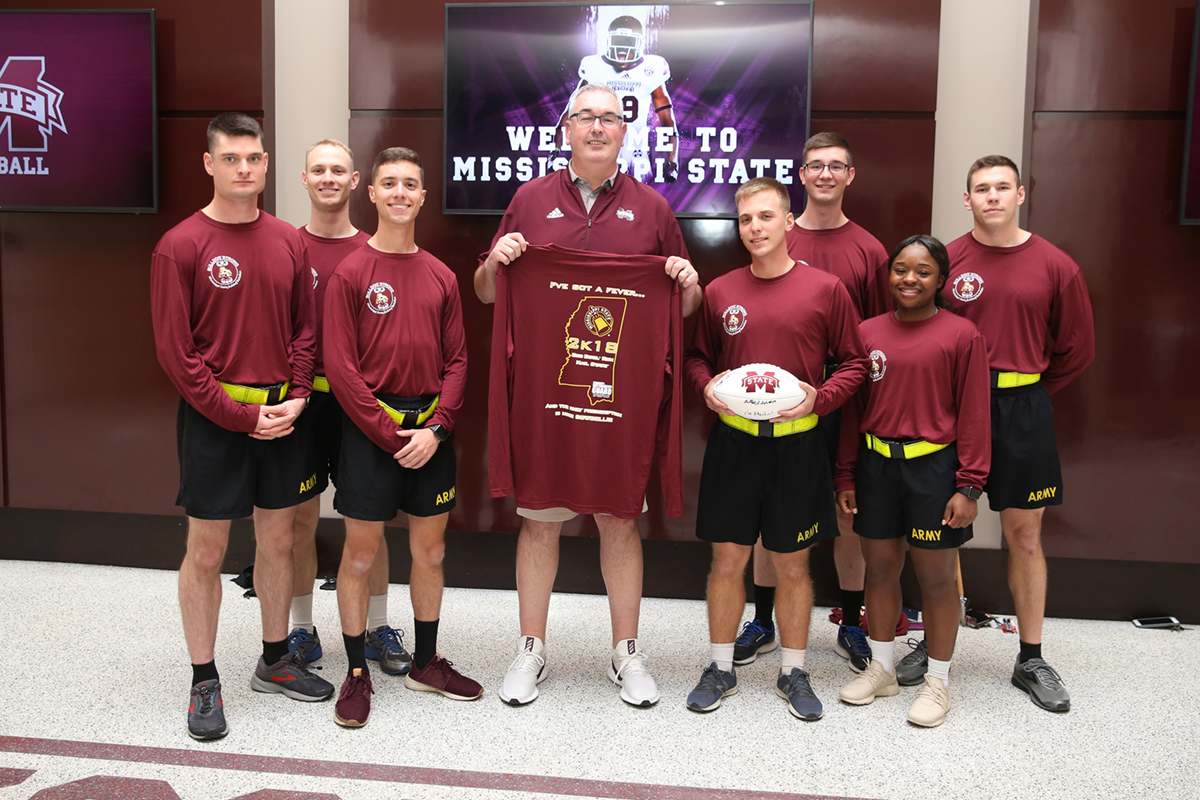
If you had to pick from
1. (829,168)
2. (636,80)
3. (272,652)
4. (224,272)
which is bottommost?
(272,652)

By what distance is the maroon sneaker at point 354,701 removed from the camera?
254 cm

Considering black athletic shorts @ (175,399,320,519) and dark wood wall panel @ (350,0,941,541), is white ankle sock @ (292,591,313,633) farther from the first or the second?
dark wood wall panel @ (350,0,941,541)

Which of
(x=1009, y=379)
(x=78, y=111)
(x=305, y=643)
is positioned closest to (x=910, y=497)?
(x=1009, y=379)

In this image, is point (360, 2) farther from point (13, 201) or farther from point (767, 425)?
point (767, 425)

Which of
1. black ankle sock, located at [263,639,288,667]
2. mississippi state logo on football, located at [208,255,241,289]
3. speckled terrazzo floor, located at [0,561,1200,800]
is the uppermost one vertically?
mississippi state logo on football, located at [208,255,241,289]

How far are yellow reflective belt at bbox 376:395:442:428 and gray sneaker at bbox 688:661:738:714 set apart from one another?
125 centimetres

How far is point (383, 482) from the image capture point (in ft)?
A: 8.52

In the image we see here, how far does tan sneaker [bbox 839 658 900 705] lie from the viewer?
2748 mm

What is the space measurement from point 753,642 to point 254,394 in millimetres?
1993

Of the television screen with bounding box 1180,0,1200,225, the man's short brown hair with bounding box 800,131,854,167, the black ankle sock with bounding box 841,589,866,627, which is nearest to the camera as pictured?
the man's short brown hair with bounding box 800,131,854,167

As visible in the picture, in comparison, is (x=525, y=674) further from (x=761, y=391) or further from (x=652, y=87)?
(x=652, y=87)

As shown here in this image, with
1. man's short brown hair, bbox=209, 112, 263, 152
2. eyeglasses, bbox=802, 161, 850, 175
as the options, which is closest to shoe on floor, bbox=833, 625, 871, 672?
eyeglasses, bbox=802, 161, 850, 175

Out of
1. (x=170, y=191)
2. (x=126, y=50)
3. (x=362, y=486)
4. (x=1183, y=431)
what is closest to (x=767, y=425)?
(x=362, y=486)

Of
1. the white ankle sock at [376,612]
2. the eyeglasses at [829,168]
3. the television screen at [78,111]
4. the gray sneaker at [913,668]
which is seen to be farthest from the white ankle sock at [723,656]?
the television screen at [78,111]
